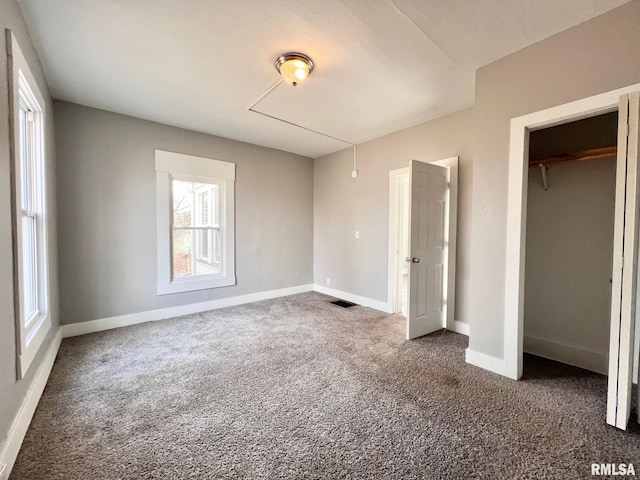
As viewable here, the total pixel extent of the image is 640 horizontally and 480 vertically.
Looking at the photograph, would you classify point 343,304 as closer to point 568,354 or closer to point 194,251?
point 194,251

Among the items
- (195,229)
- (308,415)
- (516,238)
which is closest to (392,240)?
(516,238)

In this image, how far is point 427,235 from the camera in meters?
3.18

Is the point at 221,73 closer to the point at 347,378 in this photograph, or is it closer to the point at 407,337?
the point at 347,378

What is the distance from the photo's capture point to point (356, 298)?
15.1 ft

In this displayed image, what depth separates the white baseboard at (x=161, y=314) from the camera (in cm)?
319

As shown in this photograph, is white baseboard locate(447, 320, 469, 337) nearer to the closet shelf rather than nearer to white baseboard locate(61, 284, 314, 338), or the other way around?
the closet shelf

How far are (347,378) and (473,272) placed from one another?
1.46 meters

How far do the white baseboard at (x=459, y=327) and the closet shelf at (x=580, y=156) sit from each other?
188 centimetres

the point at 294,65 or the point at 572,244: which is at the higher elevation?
the point at 294,65

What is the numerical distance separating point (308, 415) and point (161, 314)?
2833 millimetres

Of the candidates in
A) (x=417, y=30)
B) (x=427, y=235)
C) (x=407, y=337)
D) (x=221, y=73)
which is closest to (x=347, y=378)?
(x=407, y=337)

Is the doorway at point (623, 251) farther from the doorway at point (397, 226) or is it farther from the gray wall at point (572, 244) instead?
the doorway at point (397, 226)

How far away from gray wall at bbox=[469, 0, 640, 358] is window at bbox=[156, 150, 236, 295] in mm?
3390

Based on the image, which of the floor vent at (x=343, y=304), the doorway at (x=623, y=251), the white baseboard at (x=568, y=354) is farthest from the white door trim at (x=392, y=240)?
the doorway at (x=623, y=251)
